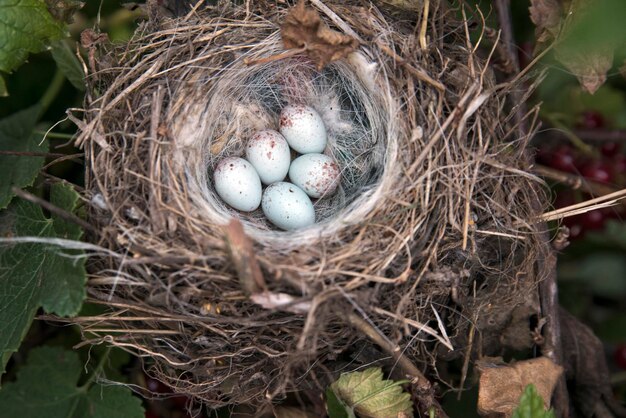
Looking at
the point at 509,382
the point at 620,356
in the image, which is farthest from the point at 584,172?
the point at 509,382

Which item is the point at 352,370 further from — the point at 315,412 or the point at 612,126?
the point at 612,126

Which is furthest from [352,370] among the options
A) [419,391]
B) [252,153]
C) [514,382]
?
[252,153]

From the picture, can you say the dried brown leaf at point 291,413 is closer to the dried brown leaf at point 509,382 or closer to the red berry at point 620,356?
the dried brown leaf at point 509,382

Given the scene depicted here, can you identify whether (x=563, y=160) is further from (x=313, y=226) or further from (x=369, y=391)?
(x=369, y=391)

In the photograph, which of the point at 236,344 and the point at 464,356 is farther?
the point at 464,356

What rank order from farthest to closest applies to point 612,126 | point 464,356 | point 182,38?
1. point 612,126
2. point 464,356
3. point 182,38

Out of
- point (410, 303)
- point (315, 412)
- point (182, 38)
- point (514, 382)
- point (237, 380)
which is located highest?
point (182, 38)

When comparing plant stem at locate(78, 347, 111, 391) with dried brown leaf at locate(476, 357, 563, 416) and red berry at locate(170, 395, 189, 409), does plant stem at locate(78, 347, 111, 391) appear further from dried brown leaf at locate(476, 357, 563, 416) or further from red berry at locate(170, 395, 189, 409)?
dried brown leaf at locate(476, 357, 563, 416)
